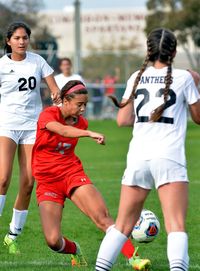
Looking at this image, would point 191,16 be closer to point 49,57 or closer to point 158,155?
point 49,57

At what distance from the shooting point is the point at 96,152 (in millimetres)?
24625

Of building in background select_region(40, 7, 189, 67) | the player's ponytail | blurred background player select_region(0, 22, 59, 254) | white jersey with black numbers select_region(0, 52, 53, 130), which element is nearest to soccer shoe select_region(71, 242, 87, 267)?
blurred background player select_region(0, 22, 59, 254)

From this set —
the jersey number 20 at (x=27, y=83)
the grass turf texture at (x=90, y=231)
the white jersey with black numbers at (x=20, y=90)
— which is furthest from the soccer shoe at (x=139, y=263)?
the jersey number 20 at (x=27, y=83)

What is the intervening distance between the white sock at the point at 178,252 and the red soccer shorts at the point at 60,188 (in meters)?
1.81

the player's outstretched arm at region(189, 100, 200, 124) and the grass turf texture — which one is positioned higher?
the player's outstretched arm at region(189, 100, 200, 124)

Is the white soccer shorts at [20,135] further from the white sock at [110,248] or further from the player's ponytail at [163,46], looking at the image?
the player's ponytail at [163,46]

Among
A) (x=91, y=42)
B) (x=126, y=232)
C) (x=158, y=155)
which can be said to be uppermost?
(x=158, y=155)

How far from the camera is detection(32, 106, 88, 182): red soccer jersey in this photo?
896 centimetres

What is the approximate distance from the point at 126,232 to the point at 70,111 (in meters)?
1.64

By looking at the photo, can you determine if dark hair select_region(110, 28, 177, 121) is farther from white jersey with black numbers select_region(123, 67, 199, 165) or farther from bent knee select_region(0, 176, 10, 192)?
bent knee select_region(0, 176, 10, 192)

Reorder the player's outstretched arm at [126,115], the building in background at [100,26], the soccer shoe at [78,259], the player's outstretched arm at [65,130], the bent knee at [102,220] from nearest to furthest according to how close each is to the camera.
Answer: the player's outstretched arm at [126,115]
the player's outstretched arm at [65,130]
the bent knee at [102,220]
the soccer shoe at [78,259]
the building in background at [100,26]

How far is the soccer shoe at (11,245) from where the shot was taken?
10258mm

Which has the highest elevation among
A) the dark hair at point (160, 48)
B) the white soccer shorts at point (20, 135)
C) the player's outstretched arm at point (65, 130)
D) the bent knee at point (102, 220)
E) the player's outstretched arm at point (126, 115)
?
the dark hair at point (160, 48)

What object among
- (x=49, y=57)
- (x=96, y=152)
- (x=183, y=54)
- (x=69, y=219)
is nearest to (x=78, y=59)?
(x=49, y=57)
